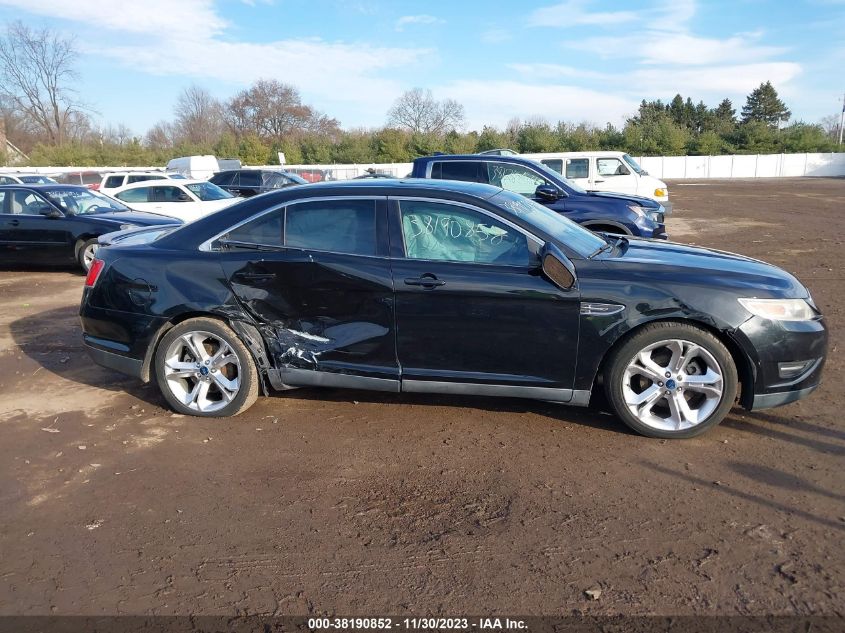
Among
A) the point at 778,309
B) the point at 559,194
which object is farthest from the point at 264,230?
the point at 559,194

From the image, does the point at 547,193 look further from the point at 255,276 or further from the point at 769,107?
the point at 769,107

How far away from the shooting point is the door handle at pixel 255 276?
4469 mm

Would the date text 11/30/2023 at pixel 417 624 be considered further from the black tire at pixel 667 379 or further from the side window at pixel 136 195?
the side window at pixel 136 195

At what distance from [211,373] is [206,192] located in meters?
12.3

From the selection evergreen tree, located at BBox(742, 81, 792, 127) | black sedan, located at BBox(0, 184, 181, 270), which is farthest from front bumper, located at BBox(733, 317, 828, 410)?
evergreen tree, located at BBox(742, 81, 792, 127)

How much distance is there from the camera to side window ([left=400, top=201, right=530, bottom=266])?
4.21 m

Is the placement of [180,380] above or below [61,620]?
above

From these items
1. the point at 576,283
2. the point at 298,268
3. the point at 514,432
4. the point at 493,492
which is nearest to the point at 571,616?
the point at 493,492

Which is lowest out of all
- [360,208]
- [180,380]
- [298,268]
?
[180,380]

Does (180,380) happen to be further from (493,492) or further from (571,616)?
(571,616)

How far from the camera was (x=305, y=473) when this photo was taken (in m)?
3.84

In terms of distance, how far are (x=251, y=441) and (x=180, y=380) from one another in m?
0.84

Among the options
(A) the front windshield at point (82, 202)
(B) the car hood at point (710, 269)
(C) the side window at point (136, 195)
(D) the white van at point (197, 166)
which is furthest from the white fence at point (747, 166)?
(B) the car hood at point (710, 269)

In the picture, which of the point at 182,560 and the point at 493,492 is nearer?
the point at 182,560
